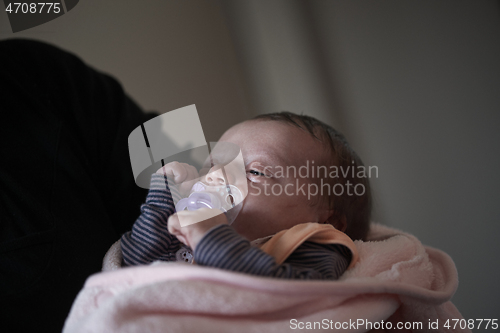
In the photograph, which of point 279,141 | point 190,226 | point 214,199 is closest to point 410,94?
point 279,141

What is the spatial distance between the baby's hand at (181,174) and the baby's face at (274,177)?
0.44ft

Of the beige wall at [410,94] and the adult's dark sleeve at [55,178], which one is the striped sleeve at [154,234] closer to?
the adult's dark sleeve at [55,178]

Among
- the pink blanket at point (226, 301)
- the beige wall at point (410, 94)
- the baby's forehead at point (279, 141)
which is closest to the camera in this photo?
the pink blanket at point (226, 301)

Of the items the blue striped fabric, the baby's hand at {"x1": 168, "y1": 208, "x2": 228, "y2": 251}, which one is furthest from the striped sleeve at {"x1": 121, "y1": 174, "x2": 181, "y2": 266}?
the baby's hand at {"x1": 168, "y1": 208, "x2": 228, "y2": 251}

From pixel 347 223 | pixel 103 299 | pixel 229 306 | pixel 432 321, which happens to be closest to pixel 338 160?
pixel 347 223

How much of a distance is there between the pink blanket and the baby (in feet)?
0.15

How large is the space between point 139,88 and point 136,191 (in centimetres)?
41

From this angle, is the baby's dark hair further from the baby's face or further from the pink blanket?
the pink blanket

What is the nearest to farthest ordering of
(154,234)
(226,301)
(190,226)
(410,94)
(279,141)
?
(226,301) < (190,226) < (154,234) < (279,141) < (410,94)

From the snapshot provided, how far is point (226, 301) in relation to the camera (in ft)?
1.53

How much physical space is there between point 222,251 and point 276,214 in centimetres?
26
